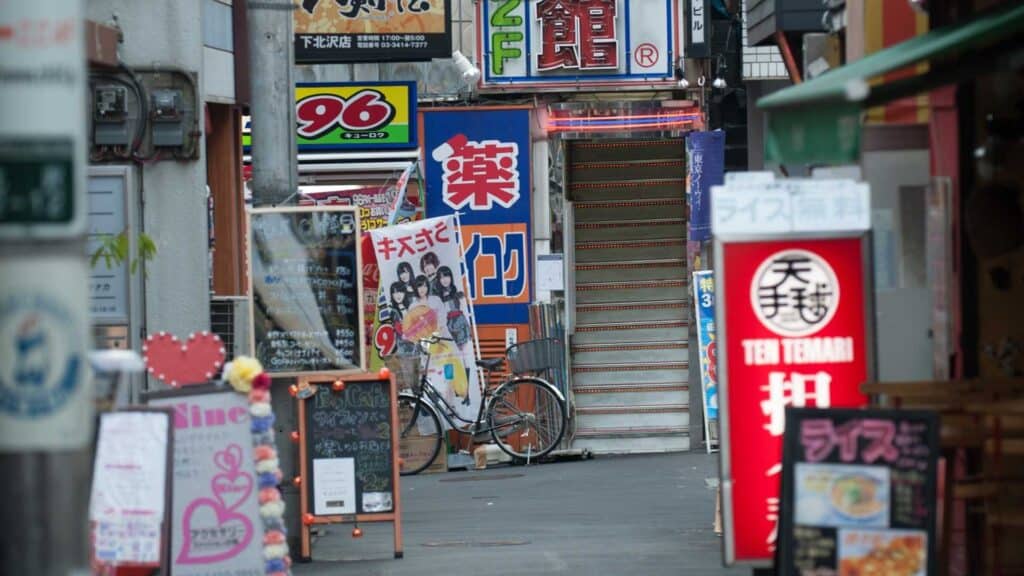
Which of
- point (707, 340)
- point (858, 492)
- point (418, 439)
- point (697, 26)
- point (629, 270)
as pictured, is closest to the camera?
point (858, 492)

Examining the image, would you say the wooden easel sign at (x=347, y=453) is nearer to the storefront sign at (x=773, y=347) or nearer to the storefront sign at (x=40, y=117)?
the storefront sign at (x=773, y=347)

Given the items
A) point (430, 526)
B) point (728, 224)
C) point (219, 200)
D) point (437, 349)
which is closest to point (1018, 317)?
point (728, 224)

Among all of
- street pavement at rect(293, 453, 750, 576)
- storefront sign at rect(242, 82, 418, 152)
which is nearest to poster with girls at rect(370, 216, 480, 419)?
street pavement at rect(293, 453, 750, 576)

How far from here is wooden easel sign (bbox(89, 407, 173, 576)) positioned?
8586 millimetres

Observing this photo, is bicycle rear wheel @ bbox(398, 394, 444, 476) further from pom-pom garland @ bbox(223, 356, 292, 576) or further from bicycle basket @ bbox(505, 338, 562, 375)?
pom-pom garland @ bbox(223, 356, 292, 576)

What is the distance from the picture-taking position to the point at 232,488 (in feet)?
31.6

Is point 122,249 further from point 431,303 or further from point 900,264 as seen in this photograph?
point 431,303

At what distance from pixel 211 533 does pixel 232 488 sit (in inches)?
11.0

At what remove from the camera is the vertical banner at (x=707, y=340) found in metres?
19.1

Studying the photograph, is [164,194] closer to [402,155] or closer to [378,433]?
[378,433]

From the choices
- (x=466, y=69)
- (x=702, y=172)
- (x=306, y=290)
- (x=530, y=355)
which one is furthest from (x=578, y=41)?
(x=306, y=290)

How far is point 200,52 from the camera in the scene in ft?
46.7

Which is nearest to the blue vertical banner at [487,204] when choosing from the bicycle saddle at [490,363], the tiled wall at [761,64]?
the bicycle saddle at [490,363]

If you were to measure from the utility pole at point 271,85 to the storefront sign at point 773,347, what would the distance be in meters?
4.21
